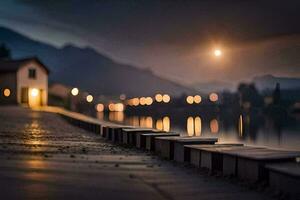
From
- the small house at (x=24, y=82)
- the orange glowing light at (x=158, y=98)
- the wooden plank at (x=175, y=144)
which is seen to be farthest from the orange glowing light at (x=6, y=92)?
the orange glowing light at (x=158, y=98)

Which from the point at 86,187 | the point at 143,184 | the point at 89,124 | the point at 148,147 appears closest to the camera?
the point at 86,187

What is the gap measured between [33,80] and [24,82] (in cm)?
166

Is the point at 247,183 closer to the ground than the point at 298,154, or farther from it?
closer to the ground

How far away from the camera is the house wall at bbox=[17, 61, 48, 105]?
2274 inches

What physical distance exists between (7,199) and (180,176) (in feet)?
13.0

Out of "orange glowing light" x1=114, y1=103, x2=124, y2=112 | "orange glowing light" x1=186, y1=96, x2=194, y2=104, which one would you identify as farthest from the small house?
"orange glowing light" x1=186, y1=96, x2=194, y2=104

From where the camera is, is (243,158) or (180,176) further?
(180,176)

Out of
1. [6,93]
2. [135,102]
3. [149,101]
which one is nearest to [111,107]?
[135,102]

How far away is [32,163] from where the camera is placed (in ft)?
29.5

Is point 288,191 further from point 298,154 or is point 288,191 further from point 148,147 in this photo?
point 148,147

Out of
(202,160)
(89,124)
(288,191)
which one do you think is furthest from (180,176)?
(89,124)

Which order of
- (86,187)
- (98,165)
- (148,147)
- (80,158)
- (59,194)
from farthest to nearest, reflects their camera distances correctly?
(148,147)
(80,158)
(98,165)
(86,187)
(59,194)

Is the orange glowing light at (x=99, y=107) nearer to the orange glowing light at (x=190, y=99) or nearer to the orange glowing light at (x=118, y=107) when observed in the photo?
the orange glowing light at (x=118, y=107)

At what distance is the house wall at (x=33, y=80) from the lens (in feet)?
189
